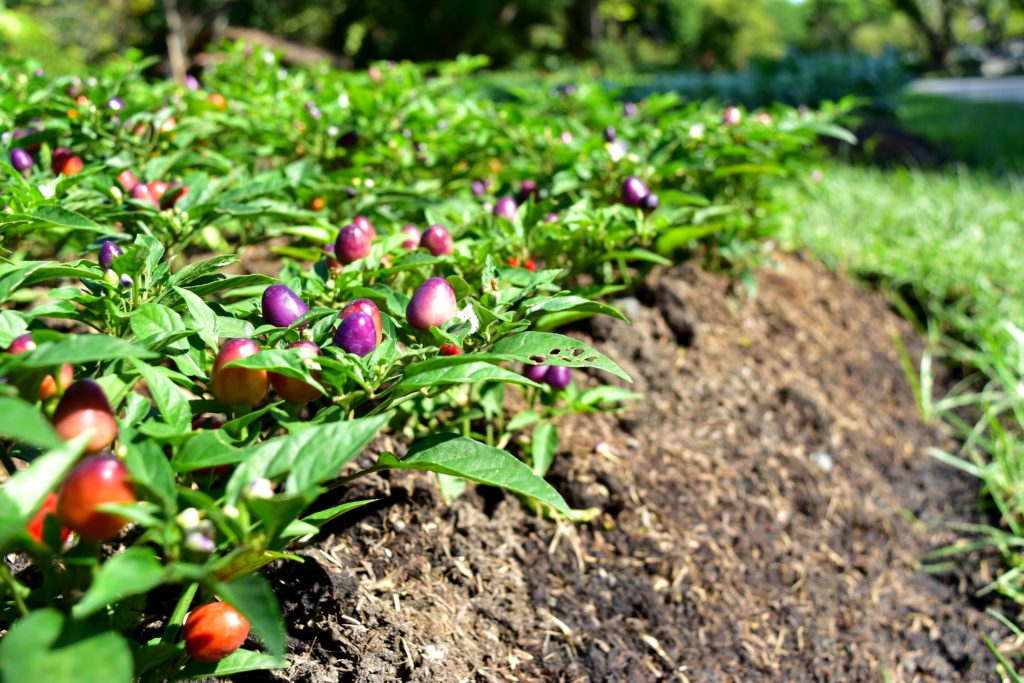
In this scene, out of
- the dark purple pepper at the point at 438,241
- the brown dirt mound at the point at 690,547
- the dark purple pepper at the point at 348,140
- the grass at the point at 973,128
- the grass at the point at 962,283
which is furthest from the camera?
the grass at the point at 973,128

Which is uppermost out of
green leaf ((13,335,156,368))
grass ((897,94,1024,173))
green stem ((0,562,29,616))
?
green leaf ((13,335,156,368))

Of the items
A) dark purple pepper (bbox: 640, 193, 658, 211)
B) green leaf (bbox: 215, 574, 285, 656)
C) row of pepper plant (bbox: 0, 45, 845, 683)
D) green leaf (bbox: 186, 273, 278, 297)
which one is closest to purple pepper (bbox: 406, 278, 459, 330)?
row of pepper plant (bbox: 0, 45, 845, 683)

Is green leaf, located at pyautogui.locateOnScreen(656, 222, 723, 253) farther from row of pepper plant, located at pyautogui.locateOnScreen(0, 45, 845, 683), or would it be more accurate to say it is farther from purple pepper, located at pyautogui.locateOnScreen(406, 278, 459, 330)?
purple pepper, located at pyautogui.locateOnScreen(406, 278, 459, 330)

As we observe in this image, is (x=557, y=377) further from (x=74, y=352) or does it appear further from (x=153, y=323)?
(x=74, y=352)

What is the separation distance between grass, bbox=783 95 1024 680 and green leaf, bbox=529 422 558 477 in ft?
3.59

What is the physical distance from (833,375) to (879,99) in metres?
7.15

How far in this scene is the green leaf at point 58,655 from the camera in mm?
743

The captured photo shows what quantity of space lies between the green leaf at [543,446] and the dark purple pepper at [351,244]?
0.55 m

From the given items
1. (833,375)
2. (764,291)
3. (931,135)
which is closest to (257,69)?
(764,291)

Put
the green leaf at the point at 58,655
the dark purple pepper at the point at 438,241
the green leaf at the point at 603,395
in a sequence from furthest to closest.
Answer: the green leaf at the point at 603,395 → the dark purple pepper at the point at 438,241 → the green leaf at the point at 58,655

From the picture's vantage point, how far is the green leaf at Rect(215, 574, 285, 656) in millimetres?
796

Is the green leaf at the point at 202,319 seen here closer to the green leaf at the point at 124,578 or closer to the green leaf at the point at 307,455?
the green leaf at the point at 307,455

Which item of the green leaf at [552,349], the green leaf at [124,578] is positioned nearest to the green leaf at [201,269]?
the green leaf at [552,349]

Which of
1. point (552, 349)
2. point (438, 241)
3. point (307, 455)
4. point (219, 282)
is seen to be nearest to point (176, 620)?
point (307, 455)
